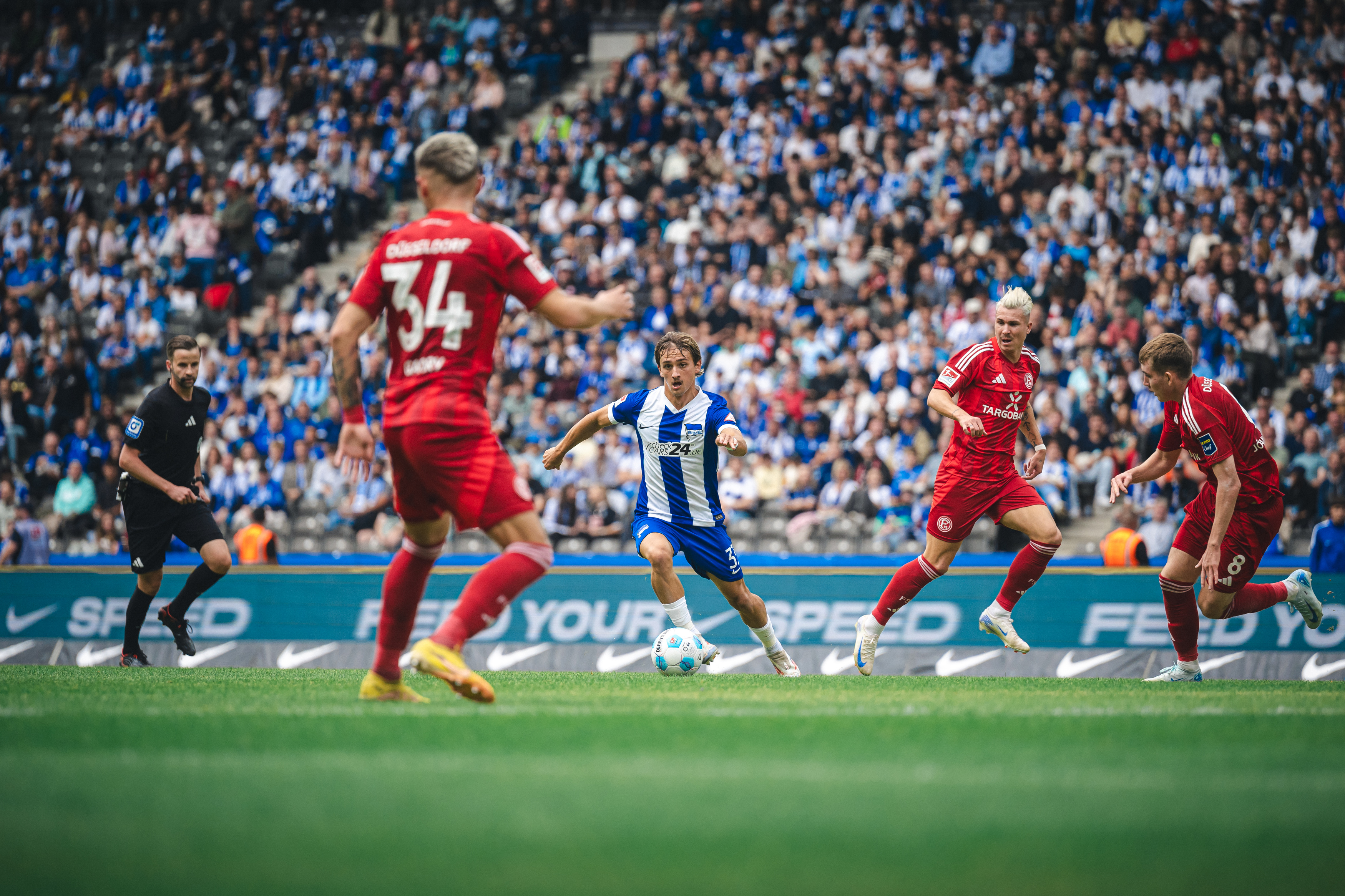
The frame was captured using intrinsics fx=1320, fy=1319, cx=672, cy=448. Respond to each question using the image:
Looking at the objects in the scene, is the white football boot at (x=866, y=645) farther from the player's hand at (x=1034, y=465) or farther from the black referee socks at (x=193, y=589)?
the black referee socks at (x=193, y=589)

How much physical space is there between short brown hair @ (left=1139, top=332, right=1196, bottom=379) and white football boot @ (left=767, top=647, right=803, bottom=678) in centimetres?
338

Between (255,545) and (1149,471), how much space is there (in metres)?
10.00

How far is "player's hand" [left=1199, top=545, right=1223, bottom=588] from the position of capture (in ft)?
28.1

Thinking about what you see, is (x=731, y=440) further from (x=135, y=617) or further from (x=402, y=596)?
(x=135, y=617)

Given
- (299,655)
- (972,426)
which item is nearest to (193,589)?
(299,655)

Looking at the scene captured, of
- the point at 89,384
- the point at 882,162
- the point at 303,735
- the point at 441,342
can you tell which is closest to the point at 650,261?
the point at 882,162

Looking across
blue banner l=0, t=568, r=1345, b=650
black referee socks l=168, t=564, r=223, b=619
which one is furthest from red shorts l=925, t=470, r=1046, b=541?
black referee socks l=168, t=564, r=223, b=619

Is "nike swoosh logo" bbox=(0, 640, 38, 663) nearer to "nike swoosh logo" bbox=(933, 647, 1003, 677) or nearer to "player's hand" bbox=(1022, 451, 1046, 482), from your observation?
"nike swoosh logo" bbox=(933, 647, 1003, 677)

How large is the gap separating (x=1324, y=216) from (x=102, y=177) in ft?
77.3

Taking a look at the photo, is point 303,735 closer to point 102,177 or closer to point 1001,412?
point 1001,412

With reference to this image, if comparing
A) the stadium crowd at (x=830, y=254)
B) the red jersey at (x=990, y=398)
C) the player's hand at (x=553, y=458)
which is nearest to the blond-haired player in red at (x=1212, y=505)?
the red jersey at (x=990, y=398)

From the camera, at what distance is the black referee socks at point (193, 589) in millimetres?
10391

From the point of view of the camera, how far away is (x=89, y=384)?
75.9ft

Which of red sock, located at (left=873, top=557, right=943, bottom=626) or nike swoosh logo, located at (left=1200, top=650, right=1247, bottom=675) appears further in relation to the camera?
nike swoosh logo, located at (left=1200, top=650, right=1247, bottom=675)
